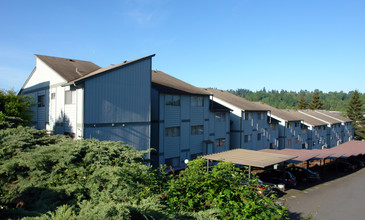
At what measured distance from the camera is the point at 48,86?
2239cm

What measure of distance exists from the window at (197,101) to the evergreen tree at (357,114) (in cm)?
6919

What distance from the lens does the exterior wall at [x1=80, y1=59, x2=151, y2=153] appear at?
18.0m

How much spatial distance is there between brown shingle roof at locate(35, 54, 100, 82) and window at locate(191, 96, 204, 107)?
36.2 ft

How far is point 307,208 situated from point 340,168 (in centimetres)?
2265

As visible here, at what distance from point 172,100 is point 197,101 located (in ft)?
12.8

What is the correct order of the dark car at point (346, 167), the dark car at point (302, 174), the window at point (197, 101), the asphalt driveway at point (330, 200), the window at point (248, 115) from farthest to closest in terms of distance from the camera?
the window at point (248, 115), the dark car at point (346, 167), the window at point (197, 101), the dark car at point (302, 174), the asphalt driveway at point (330, 200)

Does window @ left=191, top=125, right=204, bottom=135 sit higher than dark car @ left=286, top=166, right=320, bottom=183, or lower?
higher

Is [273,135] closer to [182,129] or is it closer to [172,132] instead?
[182,129]

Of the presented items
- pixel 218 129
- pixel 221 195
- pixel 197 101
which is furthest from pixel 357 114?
pixel 221 195

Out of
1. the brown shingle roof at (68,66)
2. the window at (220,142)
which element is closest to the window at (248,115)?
the window at (220,142)

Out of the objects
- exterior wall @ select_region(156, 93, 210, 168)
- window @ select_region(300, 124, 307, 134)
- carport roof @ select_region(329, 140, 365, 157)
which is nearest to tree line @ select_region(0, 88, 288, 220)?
exterior wall @ select_region(156, 93, 210, 168)

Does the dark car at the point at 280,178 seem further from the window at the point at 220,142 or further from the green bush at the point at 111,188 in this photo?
the green bush at the point at 111,188

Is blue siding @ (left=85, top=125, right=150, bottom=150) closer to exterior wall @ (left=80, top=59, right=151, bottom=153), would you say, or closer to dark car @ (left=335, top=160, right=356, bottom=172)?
exterior wall @ (left=80, top=59, right=151, bottom=153)

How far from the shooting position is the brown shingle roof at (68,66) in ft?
67.4
